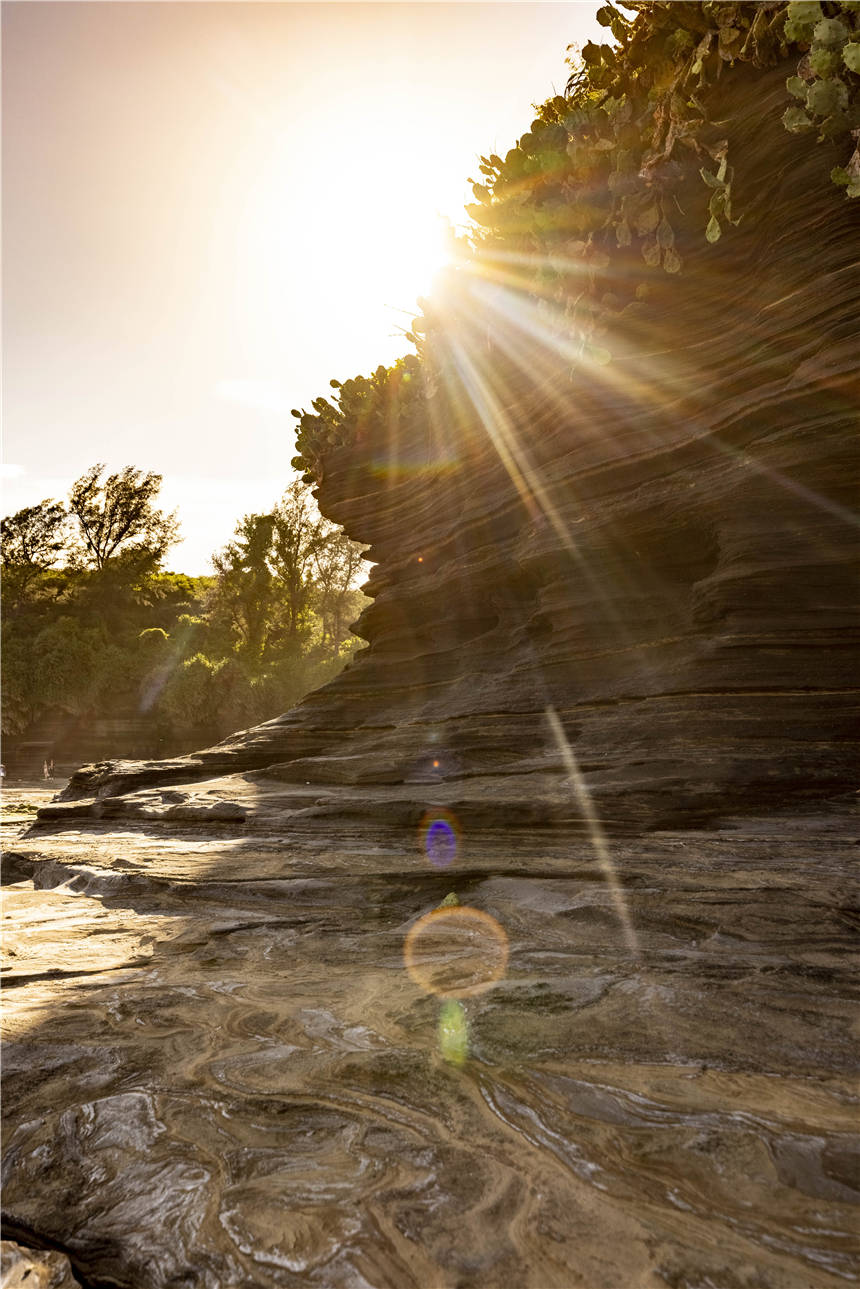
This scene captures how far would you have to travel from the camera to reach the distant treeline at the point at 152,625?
3753 cm

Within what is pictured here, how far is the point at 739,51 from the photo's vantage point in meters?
8.73

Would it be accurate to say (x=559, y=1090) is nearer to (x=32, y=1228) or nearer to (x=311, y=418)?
(x=32, y=1228)

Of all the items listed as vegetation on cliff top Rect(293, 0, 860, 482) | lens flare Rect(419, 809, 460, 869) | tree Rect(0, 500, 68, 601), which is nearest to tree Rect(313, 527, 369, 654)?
tree Rect(0, 500, 68, 601)

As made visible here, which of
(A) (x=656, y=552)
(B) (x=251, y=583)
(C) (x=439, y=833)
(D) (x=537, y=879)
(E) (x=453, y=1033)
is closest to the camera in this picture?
(E) (x=453, y=1033)

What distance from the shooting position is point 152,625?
1939 inches

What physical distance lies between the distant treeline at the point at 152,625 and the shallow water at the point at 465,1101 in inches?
1245

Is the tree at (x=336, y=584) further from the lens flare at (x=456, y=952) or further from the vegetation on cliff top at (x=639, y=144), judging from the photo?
the lens flare at (x=456, y=952)

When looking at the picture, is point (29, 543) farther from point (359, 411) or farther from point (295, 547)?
point (359, 411)

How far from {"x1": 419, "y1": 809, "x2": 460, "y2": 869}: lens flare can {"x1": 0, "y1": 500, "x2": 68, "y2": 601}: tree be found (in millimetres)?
47646

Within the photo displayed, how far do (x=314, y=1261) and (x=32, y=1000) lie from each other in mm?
2853

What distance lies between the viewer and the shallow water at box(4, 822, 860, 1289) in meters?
2.38

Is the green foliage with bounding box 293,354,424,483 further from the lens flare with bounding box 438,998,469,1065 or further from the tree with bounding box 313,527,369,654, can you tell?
the tree with bounding box 313,527,369,654

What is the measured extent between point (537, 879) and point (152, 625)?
153 ft

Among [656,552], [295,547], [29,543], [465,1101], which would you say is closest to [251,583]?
[295,547]
